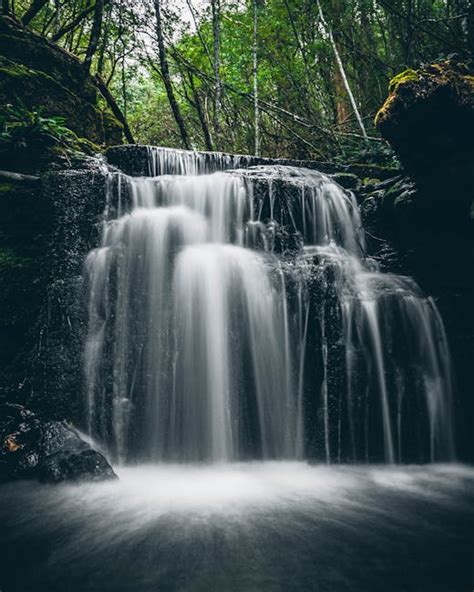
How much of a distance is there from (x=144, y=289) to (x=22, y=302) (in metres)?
1.63

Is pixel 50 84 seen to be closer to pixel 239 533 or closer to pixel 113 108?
pixel 113 108

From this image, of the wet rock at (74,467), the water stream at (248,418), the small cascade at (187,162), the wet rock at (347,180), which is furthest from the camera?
the wet rock at (347,180)

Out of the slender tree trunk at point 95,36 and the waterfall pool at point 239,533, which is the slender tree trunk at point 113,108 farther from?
the waterfall pool at point 239,533

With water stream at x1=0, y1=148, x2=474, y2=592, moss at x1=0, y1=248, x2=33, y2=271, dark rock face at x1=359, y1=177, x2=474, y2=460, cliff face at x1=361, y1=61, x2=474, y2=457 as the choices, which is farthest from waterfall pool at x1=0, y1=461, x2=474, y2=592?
moss at x1=0, y1=248, x2=33, y2=271

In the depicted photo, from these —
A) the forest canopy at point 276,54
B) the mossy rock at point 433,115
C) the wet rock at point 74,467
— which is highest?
the forest canopy at point 276,54

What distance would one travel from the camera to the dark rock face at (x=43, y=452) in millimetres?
3410

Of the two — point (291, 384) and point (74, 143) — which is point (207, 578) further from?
point (74, 143)

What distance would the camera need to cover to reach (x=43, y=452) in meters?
3.67

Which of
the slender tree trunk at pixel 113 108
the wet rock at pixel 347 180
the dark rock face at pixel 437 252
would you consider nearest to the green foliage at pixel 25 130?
the slender tree trunk at pixel 113 108

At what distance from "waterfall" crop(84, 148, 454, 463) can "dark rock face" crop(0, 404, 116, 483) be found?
50 centimetres

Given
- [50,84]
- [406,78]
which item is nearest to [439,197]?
[406,78]

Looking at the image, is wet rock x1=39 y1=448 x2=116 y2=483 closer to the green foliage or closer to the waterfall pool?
the waterfall pool

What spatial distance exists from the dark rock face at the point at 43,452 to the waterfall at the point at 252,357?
1.64 feet

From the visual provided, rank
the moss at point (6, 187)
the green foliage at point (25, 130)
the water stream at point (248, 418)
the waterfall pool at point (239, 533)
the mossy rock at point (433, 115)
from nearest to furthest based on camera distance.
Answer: the waterfall pool at point (239, 533) → the water stream at point (248, 418) → the mossy rock at point (433, 115) → the moss at point (6, 187) → the green foliage at point (25, 130)
